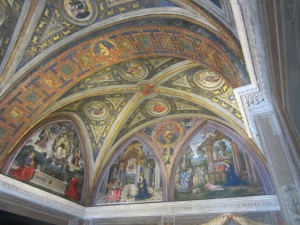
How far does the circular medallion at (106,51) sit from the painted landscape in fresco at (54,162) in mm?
3954

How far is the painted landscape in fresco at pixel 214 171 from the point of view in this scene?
9.14m

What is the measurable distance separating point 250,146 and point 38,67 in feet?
26.8

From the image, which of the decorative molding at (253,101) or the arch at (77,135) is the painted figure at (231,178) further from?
the arch at (77,135)

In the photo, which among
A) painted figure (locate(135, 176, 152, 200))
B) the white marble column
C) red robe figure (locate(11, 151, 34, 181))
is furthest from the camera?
painted figure (locate(135, 176, 152, 200))

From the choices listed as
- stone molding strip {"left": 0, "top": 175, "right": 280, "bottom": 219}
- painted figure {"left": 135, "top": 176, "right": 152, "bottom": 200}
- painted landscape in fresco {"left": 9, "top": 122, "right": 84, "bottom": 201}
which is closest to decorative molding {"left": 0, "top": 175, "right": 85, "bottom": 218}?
stone molding strip {"left": 0, "top": 175, "right": 280, "bottom": 219}

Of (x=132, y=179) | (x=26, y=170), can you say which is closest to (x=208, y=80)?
(x=132, y=179)

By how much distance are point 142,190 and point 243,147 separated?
454cm

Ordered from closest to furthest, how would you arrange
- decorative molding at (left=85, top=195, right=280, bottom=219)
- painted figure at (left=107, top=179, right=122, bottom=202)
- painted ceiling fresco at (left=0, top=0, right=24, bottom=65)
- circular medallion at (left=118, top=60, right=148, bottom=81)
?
1. painted ceiling fresco at (left=0, top=0, right=24, bottom=65)
2. decorative molding at (left=85, top=195, right=280, bottom=219)
3. circular medallion at (left=118, top=60, right=148, bottom=81)
4. painted figure at (left=107, top=179, right=122, bottom=202)

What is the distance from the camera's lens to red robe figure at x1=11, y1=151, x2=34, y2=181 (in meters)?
8.74

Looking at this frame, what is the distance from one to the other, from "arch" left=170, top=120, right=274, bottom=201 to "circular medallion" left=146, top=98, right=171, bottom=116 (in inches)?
61.7

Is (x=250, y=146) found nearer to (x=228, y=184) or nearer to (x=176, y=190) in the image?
(x=228, y=184)

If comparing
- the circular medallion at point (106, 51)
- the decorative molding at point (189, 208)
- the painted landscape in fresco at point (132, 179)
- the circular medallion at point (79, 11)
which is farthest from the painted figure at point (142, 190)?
the circular medallion at point (79, 11)

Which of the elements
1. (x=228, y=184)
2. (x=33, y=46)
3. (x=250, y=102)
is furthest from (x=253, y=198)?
(x=33, y=46)

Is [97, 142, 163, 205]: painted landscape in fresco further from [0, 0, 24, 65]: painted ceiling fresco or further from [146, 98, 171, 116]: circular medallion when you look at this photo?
[0, 0, 24, 65]: painted ceiling fresco
